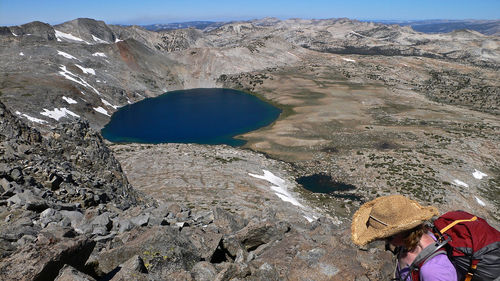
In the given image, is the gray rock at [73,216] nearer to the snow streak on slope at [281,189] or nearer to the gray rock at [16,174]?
the gray rock at [16,174]

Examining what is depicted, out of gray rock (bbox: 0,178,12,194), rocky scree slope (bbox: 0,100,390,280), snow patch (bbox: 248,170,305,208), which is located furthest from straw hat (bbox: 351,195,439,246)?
snow patch (bbox: 248,170,305,208)

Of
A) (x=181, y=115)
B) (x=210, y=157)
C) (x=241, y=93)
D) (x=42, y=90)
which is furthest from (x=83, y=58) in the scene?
(x=210, y=157)

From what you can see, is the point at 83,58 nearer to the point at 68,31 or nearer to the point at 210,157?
the point at 68,31

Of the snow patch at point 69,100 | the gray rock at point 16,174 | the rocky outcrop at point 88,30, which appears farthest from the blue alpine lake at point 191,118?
the rocky outcrop at point 88,30

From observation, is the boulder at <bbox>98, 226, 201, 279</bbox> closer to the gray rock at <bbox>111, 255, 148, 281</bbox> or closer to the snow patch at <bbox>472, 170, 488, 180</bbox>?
the gray rock at <bbox>111, 255, 148, 281</bbox>

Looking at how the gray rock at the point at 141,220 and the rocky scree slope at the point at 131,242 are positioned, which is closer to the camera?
the rocky scree slope at the point at 131,242
